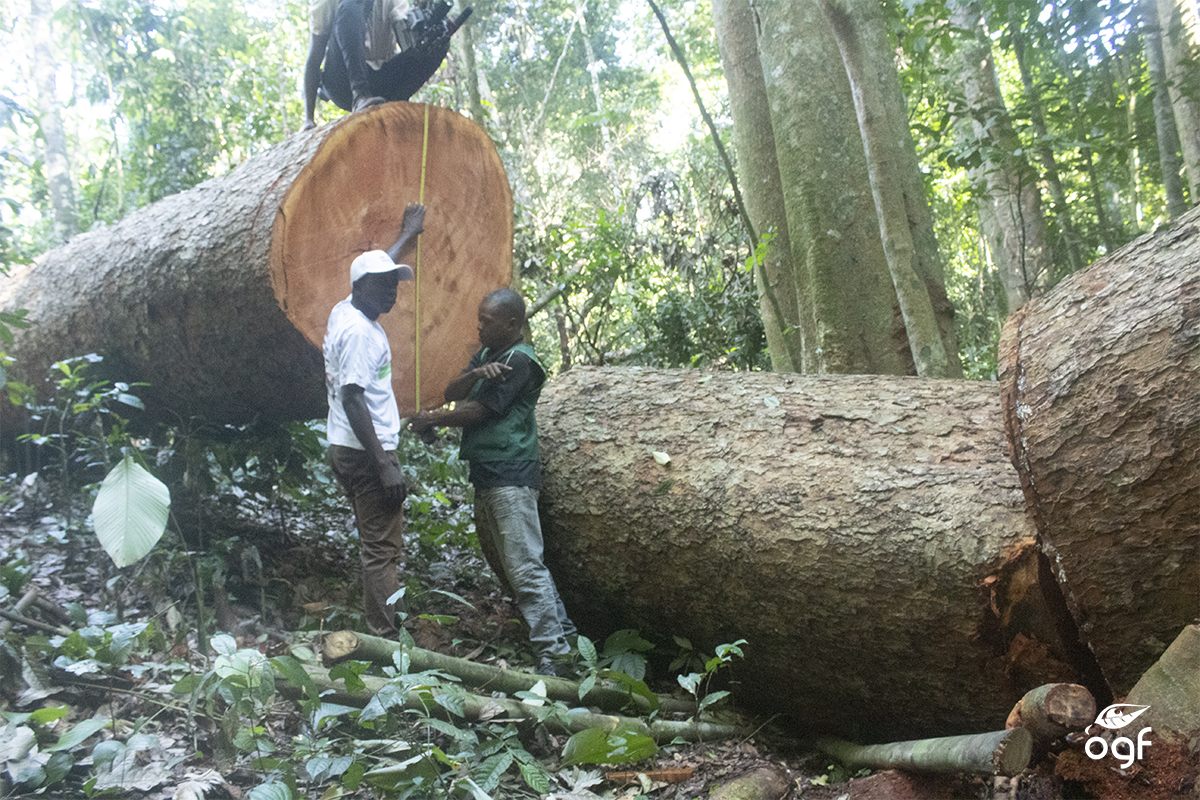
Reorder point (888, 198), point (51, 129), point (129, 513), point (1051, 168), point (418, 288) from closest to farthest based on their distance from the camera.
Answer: point (129, 513) → point (888, 198) → point (418, 288) → point (1051, 168) → point (51, 129)

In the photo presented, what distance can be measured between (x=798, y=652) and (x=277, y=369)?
2.58 meters

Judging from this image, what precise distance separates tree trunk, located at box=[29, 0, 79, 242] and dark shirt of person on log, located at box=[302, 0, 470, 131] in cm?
470

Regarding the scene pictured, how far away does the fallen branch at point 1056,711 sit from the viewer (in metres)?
1.99

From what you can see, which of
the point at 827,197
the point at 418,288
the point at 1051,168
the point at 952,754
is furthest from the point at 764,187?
the point at 952,754

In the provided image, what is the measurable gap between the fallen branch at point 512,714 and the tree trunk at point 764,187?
2646 mm

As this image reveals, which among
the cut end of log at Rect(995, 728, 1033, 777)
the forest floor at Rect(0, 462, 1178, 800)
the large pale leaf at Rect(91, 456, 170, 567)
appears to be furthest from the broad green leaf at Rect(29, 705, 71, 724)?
the cut end of log at Rect(995, 728, 1033, 777)

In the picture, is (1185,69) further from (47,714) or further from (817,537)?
(47,714)

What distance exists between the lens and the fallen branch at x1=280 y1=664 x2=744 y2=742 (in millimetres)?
2969

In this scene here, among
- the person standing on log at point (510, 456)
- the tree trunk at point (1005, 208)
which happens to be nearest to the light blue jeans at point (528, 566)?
the person standing on log at point (510, 456)

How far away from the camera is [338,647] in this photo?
2.98 m

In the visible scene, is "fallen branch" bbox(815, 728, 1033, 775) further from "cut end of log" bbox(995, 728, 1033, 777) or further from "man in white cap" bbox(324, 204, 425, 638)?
"man in white cap" bbox(324, 204, 425, 638)

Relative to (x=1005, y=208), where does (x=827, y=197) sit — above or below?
below

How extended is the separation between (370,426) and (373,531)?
0.49 metres

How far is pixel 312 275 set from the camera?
13.6 ft
